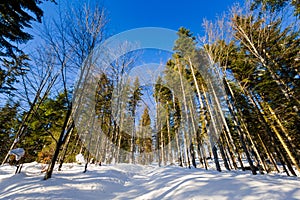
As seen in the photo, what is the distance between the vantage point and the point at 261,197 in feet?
7.41

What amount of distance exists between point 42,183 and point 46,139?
10.3 metres

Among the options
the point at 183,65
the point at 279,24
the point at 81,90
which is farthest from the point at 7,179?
the point at 279,24

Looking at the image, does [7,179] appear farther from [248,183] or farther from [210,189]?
[248,183]

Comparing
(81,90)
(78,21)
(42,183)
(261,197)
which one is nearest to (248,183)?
(261,197)

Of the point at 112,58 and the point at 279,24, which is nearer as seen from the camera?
the point at 279,24

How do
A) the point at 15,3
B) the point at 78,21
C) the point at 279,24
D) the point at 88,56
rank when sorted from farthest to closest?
the point at 279,24 < the point at 88,56 < the point at 78,21 < the point at 15,3

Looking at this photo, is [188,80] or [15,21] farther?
[188,80]

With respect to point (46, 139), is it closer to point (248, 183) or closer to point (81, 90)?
point (81, 90)

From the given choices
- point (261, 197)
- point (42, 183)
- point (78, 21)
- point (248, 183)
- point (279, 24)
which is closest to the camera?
point (261, 197)

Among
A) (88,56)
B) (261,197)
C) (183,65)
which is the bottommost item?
(261,197)

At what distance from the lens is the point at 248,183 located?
114 inches

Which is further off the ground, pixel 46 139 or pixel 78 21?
pixel 78 21

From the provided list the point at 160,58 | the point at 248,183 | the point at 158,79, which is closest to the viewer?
the point at 248,183

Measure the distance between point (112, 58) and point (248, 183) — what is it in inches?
355
